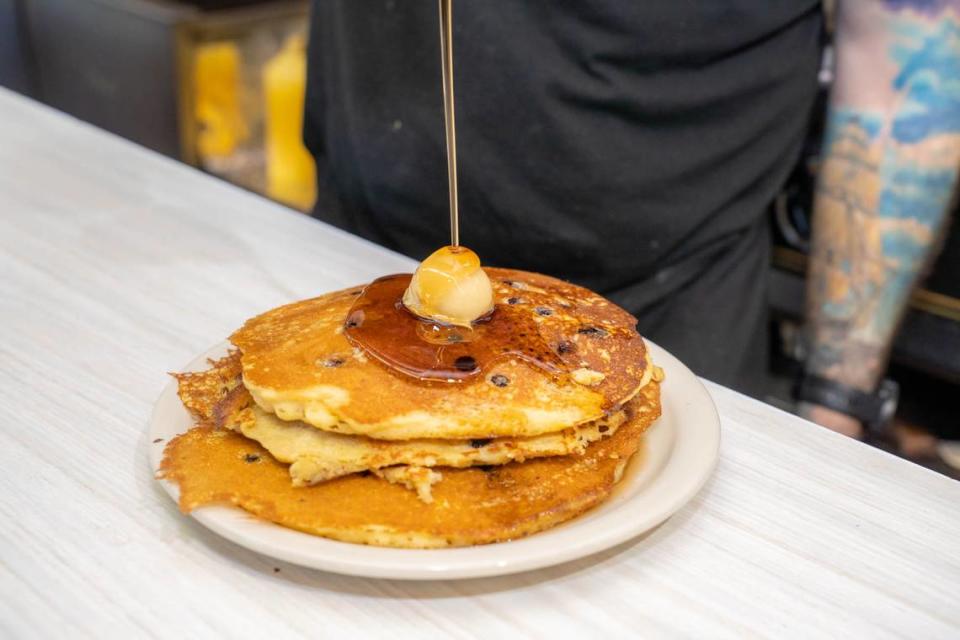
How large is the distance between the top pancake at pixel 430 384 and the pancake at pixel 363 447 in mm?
16

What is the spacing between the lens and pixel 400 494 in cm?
71

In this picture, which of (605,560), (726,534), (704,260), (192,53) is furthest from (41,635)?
(192,53)

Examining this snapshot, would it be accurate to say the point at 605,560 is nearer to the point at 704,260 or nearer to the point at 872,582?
the point at 872,582

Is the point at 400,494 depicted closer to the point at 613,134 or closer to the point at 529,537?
the point at 529,537

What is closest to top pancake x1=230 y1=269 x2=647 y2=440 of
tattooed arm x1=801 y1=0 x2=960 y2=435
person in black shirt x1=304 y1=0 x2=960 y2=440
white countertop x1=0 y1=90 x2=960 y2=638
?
white countertop x1=0 y1=90 x2=960 y2=638

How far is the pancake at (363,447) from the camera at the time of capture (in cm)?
71

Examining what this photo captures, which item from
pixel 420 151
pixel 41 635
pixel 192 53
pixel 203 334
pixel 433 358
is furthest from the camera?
pixel 192 53

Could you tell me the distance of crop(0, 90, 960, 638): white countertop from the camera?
659 mm

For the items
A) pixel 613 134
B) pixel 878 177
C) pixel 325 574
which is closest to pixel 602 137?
pixel 613 134

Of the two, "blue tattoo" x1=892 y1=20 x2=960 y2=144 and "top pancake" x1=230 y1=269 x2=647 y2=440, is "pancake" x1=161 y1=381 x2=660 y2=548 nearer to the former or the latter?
"top pancake" x1=230 y1=269 x2=647 y2=440

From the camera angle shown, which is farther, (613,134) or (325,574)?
(613,134)

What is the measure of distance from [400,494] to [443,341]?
0.44ft

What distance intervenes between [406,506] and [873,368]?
1.08m

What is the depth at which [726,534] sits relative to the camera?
76cm
